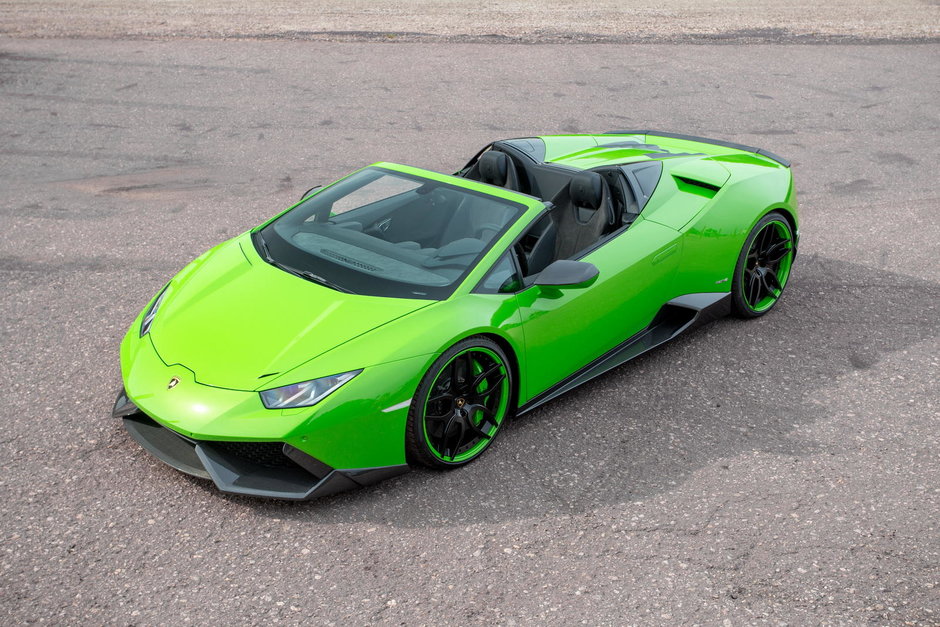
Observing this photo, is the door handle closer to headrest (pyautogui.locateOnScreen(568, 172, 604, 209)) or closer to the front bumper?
headrest (pyautogui.locateOnScreen(568, 172, 604, 209))

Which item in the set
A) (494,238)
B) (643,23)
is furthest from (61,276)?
(643,23)

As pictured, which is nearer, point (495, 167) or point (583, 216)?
point (583, 216)

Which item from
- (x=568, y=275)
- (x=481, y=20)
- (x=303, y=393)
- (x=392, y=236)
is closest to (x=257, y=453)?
(x=303, y=393)

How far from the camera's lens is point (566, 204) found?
5.85 m

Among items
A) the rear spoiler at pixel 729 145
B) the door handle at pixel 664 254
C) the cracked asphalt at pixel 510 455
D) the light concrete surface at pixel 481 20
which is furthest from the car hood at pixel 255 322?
the light concrete surface at pixel 481 20

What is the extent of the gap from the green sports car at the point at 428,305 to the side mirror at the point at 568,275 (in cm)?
1

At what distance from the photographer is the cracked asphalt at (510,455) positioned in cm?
394

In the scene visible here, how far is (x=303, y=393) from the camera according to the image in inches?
166

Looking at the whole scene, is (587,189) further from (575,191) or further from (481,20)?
(481,20)

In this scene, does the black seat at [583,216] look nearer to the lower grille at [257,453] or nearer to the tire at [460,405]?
the tire at [460,405]

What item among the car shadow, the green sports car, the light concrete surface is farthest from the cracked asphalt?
the light concrete surface

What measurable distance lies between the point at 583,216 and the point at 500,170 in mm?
690

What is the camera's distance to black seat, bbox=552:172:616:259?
18.5 ft

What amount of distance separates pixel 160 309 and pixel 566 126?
6.48 metres
